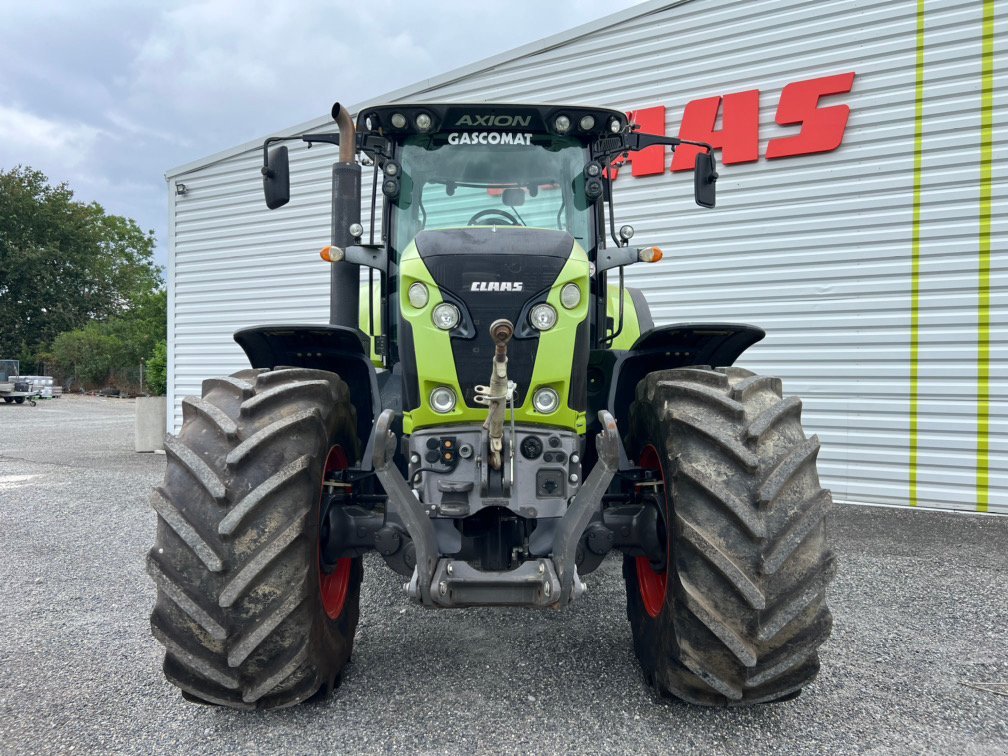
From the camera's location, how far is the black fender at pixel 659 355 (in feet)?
9.95

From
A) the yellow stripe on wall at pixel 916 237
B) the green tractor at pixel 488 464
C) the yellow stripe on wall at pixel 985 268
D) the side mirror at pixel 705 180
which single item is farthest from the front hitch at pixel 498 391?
the yellow stripe on wall at pixel 985 268

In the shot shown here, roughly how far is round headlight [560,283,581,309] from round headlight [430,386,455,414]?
1.80ft

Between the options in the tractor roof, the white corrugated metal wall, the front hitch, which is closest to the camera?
the front hitch

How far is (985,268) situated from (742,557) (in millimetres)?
5527

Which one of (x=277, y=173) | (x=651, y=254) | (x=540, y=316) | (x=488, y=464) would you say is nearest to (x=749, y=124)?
(x=651, y=254)

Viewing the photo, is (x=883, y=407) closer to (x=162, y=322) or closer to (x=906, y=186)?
(x=906, y=186)

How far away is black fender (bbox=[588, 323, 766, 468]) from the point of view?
3.03m

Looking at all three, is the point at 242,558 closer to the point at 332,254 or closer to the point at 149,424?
the point at 332,254

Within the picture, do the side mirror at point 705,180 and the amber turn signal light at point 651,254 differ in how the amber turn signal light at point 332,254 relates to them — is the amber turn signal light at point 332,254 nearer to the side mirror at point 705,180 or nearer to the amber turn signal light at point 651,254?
the amber turn signal light at point 651,254

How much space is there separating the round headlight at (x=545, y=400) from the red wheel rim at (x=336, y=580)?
0.85 meters

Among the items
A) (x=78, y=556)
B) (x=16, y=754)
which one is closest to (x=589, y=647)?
(x=16, y=754)

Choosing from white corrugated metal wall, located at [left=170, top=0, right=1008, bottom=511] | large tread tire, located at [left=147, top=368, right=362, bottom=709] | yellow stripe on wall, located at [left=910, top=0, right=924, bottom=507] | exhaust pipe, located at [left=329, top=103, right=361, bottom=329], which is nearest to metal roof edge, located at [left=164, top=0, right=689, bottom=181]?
white corrugated metal wall, located at [left=170, top=0, right=1008, bottom=511]

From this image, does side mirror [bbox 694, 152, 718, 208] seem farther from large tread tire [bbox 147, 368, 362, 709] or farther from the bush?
the bush

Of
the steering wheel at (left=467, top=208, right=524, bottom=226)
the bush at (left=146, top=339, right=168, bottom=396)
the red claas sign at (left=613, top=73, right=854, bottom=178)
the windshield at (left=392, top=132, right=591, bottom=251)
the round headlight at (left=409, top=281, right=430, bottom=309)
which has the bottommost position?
the bush at (left=146, top=339, right=168, bottom=396)
